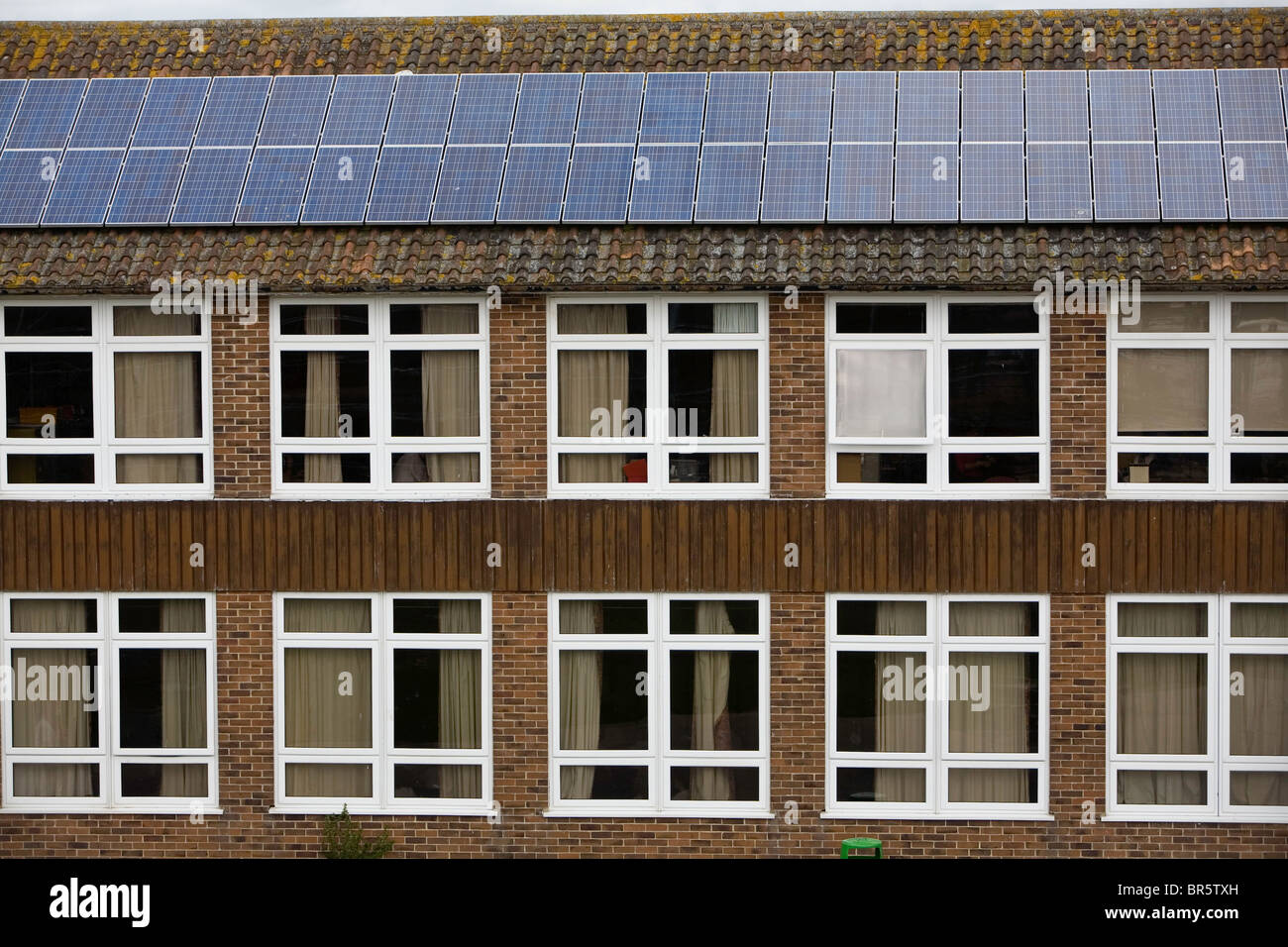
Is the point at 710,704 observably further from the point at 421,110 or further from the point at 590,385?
the point at 421,110

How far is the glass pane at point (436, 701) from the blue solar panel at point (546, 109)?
4.77 metres

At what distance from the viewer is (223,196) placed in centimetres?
1466

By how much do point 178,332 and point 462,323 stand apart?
2.51 meters

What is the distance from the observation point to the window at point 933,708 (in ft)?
45.6

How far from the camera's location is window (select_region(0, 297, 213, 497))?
1430 cm

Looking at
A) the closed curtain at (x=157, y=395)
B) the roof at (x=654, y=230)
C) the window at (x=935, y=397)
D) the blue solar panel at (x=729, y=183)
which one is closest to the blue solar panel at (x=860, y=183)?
the roof at (x=654, y=230)

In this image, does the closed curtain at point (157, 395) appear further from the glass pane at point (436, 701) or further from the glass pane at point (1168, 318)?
the glass pane at point (1168, 318)

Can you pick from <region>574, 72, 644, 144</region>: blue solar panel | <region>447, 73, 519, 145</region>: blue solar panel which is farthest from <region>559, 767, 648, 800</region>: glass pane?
<region>447, 73, 519, 145</region>: blue solar panel

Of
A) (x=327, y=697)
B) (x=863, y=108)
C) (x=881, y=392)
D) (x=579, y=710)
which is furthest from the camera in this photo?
(x=863, y=108)

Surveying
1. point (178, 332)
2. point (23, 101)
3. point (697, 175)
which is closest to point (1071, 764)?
point (697, 175)

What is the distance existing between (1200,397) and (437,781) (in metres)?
7.30

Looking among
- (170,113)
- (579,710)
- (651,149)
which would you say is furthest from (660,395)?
(170,113)

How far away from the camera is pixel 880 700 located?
1401cm

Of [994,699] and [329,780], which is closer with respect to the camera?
[994,699]
